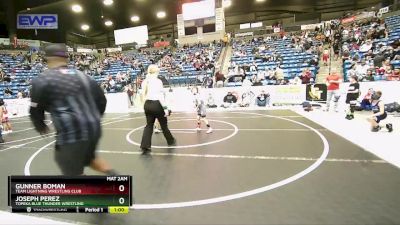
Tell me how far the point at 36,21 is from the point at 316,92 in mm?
29853

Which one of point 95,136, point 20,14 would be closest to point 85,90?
point 95,136

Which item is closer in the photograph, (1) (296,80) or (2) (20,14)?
(1) (296,80)

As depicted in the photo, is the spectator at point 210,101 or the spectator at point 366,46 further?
the spectator at point 366,46

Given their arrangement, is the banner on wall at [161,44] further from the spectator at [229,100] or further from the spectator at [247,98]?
the spectator at [247,98]

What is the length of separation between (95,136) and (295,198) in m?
2.33

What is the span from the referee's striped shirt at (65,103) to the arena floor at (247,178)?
3.34 feet

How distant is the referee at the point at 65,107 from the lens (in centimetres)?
272

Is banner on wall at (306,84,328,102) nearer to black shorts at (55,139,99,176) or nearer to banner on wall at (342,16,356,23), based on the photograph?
black shorts at (55,139,99,176)

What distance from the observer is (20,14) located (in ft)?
103

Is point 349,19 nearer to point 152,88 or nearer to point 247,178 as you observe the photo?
point 152,88

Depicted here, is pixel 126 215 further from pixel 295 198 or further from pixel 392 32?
pixel 392 32
